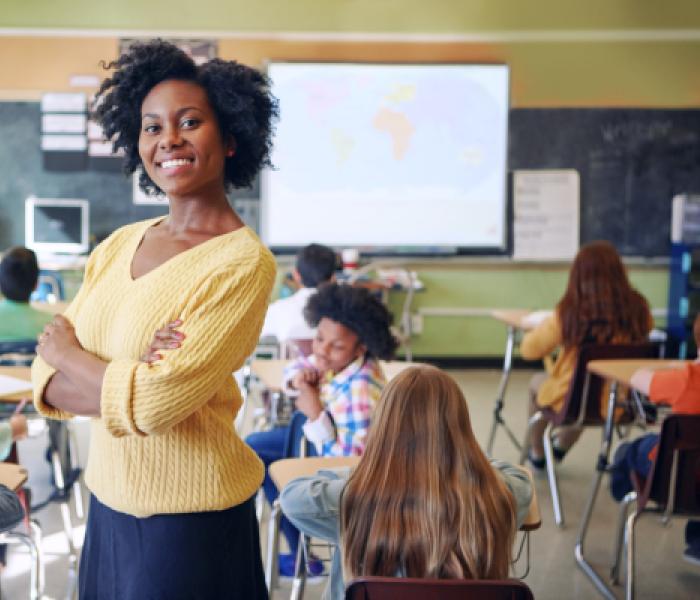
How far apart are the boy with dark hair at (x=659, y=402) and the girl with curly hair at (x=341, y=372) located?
0.86 meters

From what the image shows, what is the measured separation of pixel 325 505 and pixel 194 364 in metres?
0.62

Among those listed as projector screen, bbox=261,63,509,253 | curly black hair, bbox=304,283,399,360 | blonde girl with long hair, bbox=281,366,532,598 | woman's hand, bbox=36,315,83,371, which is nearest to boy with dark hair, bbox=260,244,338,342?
curly black hair, bbox=304,283,399,360

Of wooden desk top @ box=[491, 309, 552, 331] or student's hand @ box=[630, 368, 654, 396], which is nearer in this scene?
student's hand @ box=[630, 368, 654, 396]

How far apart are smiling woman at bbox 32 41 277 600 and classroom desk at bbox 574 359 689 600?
2086mm

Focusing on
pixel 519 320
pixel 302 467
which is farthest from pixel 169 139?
pixel 519 320

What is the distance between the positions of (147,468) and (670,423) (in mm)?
1765

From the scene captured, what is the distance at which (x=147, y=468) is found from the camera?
1322 millimetres

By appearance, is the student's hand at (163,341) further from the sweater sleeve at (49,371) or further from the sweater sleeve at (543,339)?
the sweater sleeve at (543,339)

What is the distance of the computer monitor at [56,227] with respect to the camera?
6.50 meters

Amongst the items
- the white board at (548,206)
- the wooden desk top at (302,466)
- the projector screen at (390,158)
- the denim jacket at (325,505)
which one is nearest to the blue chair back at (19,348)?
the wooden desk top at (302,466)

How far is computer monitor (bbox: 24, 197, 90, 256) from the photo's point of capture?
650 cm

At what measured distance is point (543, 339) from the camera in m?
4.05

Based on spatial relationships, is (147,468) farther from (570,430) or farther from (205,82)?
(570,430)

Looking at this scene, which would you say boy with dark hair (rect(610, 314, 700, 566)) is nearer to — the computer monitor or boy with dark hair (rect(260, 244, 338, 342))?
boy with dark hair (rect(260, 244, 338, 342))
